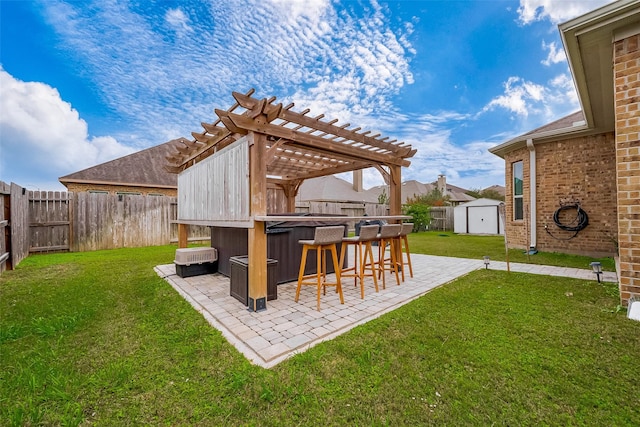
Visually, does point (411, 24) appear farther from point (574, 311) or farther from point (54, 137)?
point (54, 137)

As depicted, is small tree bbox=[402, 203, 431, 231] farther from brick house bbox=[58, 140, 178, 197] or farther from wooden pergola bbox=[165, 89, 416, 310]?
brick house bbox=[58, 140, 178, 197]

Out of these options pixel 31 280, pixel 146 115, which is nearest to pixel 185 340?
pixel 31 280

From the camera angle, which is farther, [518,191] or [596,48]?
[518,191]

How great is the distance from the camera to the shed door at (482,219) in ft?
48.1

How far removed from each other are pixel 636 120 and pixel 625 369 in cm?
283

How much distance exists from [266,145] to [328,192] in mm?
17067

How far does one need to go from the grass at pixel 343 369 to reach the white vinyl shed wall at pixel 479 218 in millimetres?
12331

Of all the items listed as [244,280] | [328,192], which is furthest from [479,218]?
[244,280]

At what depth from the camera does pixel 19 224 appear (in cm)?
644

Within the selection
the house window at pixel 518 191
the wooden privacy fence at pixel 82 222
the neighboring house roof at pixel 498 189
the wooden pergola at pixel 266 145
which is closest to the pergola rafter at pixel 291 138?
the wooden pergola at pixel 266 145

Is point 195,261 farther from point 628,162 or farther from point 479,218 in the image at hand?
point 479,218

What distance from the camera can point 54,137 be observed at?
8.41m

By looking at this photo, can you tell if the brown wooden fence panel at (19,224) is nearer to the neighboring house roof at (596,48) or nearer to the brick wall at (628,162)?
the neighboring house roof at (596,48)

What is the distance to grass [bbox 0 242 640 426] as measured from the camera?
165 centimetres
